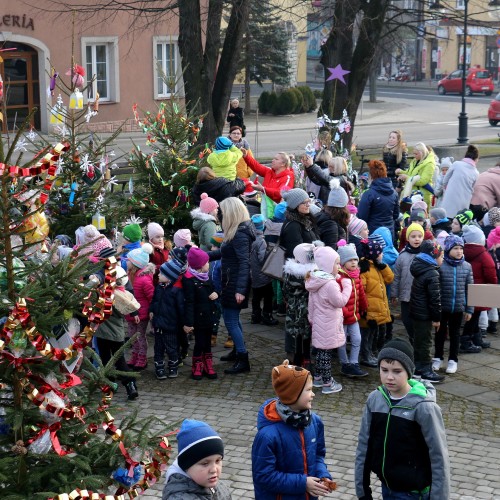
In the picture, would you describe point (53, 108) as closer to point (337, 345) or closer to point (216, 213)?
point (216, 213)

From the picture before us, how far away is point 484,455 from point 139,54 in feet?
95.3

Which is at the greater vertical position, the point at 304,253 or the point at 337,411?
the point at 304,253

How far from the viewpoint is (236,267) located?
1062cm

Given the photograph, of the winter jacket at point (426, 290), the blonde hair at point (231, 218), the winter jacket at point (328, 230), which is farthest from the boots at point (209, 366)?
the winter jacket at point (426, 290)

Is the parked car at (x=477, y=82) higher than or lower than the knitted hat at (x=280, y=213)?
higher

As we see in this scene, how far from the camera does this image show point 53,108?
41.1 ft

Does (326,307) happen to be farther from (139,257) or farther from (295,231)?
(139,257)

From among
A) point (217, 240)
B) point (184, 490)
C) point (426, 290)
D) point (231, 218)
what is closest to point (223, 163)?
point (217, 240)

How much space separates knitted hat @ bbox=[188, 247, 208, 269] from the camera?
10094 mm

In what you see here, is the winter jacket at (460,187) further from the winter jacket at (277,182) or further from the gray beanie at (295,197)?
the gray beanie at (295,197)

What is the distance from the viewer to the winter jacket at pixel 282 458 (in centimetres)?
589

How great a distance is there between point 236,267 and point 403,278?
6.20ft

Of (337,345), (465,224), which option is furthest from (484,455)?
(465,224)

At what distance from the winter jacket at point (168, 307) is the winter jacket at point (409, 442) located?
434cm
